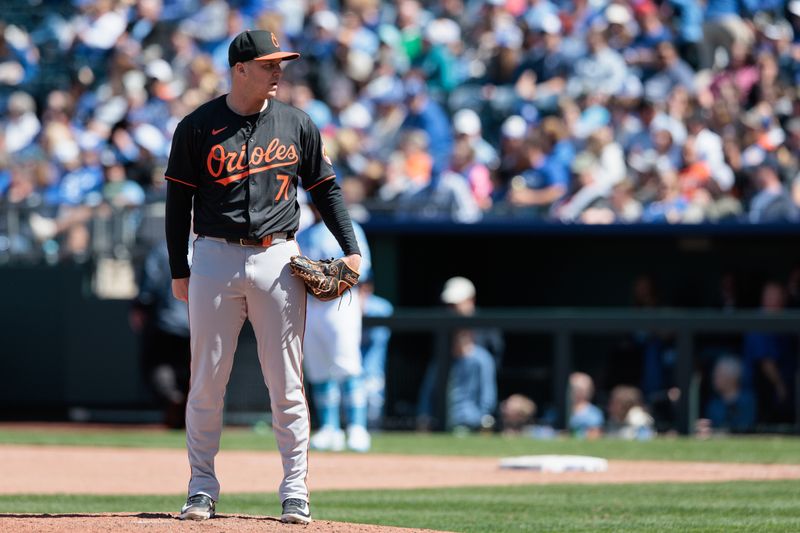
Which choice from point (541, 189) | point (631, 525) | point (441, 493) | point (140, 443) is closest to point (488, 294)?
point (541, 189)

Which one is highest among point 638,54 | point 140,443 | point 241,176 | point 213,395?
point 638,54

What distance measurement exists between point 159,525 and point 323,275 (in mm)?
1110

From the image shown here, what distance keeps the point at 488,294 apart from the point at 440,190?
4.76ft

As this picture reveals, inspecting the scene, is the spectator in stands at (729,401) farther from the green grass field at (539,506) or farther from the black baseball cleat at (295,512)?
the black baseball cleat at (295,512)

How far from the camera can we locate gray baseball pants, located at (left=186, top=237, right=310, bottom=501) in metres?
5.34

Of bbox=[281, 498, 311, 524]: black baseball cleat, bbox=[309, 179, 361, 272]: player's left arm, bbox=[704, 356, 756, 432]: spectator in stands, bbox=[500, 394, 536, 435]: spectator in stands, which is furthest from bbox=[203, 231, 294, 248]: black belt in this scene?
bbox=[704, 356, 756, 432]: spectator in stands

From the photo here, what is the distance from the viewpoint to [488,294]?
13.6 meters

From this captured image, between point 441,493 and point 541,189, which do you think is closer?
point 441,493

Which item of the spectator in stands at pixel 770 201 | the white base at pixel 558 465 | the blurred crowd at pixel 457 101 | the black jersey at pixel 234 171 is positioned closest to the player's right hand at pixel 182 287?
the black jersey at pixel 234 171

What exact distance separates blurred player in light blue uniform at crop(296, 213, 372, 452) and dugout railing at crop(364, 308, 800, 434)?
56.7 inches

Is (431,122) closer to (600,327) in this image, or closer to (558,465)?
(600,327)

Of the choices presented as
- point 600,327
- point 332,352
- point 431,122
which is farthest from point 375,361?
point 431,122

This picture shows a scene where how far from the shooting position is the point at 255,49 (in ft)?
17.3

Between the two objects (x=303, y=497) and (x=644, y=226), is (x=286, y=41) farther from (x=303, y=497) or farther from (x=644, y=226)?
(x=303, y=497)
